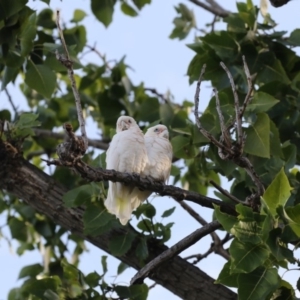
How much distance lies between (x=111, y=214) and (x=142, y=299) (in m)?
0.47

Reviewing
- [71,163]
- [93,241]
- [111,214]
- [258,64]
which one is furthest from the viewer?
[258,64]

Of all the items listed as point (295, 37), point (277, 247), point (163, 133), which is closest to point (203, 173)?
point (163, 133)

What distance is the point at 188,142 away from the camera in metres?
4.39

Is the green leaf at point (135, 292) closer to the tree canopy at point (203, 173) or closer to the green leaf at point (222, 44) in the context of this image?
the tree canopy at point (203, 173)

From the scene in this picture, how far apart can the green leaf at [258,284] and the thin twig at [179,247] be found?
26.2 inches

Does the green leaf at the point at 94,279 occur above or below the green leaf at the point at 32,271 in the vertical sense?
below

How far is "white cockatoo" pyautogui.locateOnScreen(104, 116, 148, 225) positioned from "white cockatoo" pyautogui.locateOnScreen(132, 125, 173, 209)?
0.07 meters

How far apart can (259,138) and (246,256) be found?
81cm

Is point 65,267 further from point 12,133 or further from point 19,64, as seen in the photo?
point 19,64

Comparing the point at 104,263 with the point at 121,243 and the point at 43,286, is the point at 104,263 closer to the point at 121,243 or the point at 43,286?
the point at 121,243

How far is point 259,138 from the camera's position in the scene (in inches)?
Answer: 149

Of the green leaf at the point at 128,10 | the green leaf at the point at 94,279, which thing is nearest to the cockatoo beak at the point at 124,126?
the green leaf at the point at 94,279

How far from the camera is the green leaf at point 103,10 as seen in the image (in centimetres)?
520

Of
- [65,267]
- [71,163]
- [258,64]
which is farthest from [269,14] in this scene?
[71,163]
